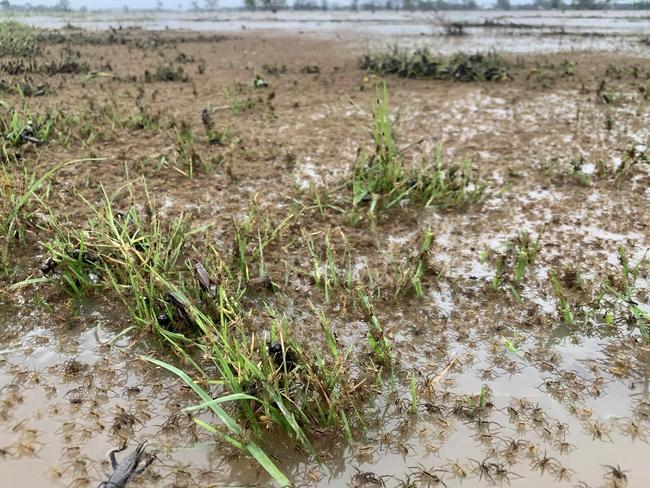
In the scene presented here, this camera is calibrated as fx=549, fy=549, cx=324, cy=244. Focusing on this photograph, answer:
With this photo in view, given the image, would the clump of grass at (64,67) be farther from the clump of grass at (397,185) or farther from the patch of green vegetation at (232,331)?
the clump of grass at (397,185)

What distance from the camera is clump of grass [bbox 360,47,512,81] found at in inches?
326

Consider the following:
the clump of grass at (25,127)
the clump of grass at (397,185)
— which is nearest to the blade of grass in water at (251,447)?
the clump of grass at (397,185)

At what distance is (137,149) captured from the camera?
5.34m

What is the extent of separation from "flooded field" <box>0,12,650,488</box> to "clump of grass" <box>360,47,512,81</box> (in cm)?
189

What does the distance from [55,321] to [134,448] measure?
112 centimetres

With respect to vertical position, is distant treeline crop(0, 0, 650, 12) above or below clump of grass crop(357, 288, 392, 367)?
above

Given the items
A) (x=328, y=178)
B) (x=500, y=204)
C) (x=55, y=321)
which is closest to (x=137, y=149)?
(x=328, y=178)

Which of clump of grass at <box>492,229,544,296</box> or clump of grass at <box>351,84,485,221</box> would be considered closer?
clump of grass at <box>492,229,544,296</box>

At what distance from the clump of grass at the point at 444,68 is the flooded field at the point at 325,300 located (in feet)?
6.22

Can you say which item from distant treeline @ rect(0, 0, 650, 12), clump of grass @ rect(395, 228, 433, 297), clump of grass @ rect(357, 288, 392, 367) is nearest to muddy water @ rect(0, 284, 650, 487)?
clump of grass @ rect(357, 288, 392, 367)

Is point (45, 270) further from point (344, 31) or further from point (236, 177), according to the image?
point (344, 31)

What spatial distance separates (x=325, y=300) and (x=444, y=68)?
20.8 ft

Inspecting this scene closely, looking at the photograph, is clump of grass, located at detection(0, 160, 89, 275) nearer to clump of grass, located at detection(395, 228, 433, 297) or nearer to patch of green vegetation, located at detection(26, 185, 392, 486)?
patch of green vegetation, located at detection(26, 185, 392, 486)

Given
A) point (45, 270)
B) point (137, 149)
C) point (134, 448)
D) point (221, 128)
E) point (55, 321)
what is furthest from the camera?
point (221, 128)
